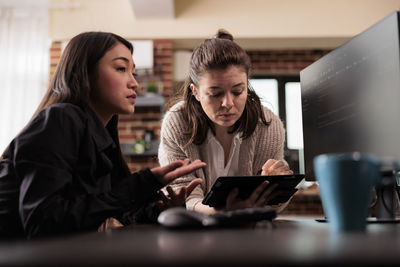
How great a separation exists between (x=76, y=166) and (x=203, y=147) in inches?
32.3

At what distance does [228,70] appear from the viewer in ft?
5.17

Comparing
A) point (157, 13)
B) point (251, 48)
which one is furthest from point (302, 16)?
point (157, 13)

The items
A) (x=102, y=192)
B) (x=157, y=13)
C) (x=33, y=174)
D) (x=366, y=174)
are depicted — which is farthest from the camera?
(x=157, y=13)

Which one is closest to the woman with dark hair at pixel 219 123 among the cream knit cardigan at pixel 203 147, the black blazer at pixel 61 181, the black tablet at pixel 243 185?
the cream knit cardigan at pixel 203 147

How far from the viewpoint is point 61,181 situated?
0.83m

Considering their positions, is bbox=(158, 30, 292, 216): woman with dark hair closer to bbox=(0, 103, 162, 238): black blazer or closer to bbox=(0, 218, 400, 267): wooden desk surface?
bbox=(0, 103, 162, 238): black blazer

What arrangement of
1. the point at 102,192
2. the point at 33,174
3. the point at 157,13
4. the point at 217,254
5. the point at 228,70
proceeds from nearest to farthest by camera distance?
the point at 217,254, the point at 33,174, the point at 102,192, the point at 228,70, the point at 157,13

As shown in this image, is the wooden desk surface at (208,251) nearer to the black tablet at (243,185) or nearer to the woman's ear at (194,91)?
the black tablet at (243,185)

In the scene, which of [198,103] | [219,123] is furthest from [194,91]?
[219,123]

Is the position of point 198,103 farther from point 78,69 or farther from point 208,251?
→ point 208,251

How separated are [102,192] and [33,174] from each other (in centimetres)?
19

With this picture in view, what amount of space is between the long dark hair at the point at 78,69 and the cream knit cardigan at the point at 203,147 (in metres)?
0.49

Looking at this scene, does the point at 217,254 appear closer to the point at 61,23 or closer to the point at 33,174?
the point at 33,174

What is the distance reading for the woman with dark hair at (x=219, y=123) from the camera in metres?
1.57
